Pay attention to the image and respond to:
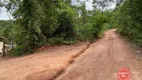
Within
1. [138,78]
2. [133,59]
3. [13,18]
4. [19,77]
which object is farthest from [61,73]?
[13,18]

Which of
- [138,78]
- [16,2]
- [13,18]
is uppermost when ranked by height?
[16,2]

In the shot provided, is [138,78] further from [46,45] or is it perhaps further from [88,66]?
[46,45]

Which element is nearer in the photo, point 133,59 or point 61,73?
point 61,73

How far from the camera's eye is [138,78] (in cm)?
876

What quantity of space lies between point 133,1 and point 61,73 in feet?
32.2

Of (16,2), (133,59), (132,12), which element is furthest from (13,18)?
(133,59)

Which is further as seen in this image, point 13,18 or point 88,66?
point 13,18

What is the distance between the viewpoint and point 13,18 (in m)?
19.3

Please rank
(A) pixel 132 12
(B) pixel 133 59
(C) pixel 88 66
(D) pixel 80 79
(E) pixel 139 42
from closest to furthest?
(D) pixel 80 79, (C) pixel 88 66, (B) pixel 133 59, (E) pixel 139 42, (A) pixel 132 12

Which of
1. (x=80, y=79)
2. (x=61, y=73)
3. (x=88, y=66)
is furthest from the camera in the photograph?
(x=88, y=66)

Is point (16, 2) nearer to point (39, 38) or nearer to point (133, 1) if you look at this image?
point (39, 38)

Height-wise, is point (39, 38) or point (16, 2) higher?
point (16, 2)

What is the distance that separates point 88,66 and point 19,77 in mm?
3402

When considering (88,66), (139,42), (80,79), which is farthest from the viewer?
(139,42)
